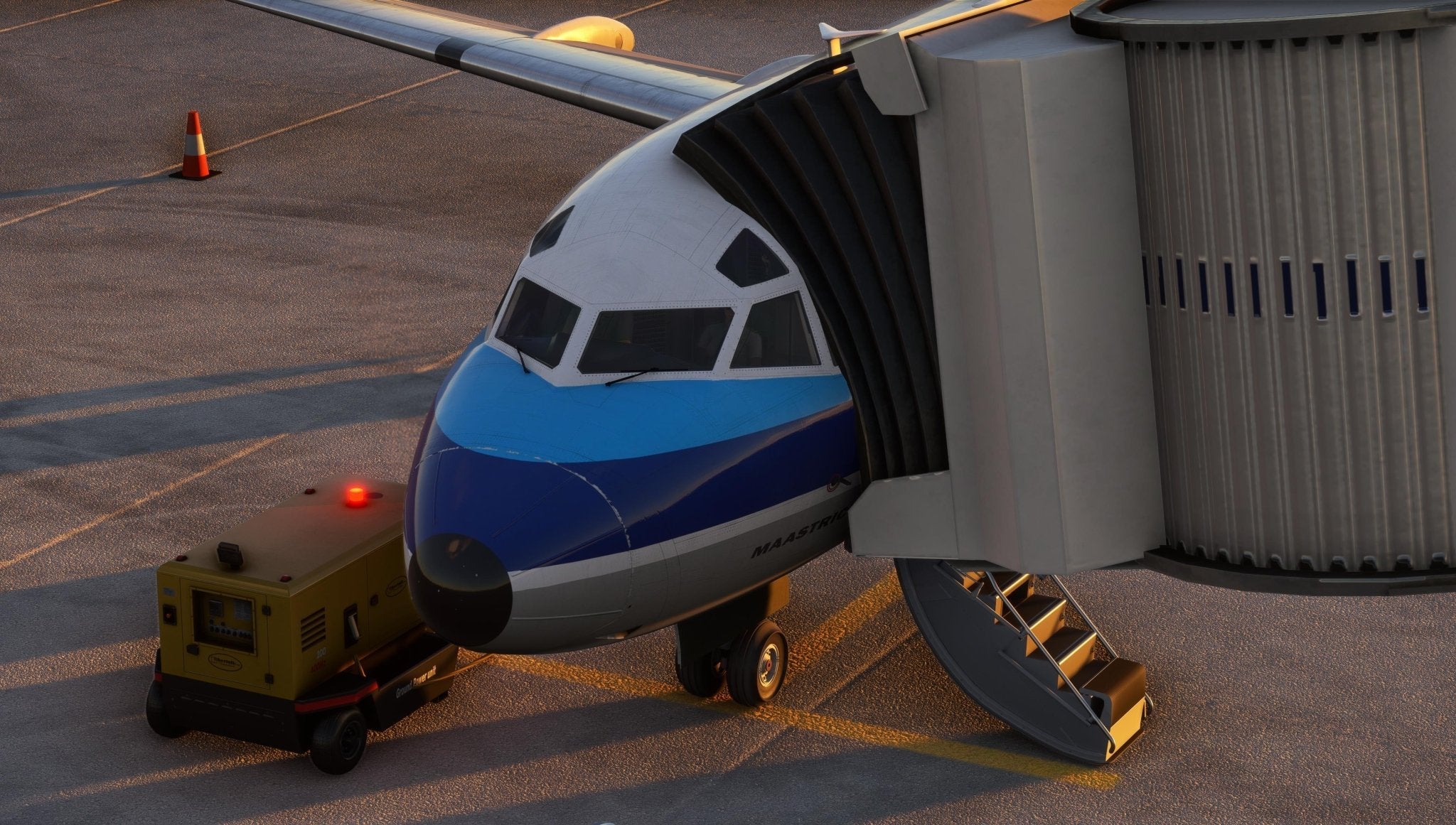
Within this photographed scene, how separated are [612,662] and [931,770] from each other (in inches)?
126

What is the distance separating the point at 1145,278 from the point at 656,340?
3.43m

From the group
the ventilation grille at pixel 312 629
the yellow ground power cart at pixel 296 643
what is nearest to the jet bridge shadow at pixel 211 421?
the yellow ground power cart at pixel 296 643

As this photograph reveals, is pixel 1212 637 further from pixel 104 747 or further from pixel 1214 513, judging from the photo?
pixel 104 747

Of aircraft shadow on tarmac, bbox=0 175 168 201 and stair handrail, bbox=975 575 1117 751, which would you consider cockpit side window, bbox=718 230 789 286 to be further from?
aircraft shadow on tarmac, bbox=0 175 168 201

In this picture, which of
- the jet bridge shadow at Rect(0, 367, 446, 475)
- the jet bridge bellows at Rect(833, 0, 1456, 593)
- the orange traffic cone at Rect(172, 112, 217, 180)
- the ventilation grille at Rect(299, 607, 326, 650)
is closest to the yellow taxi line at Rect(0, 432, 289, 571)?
the jet bridge shadow at Rect(0, 367, 446, 475)

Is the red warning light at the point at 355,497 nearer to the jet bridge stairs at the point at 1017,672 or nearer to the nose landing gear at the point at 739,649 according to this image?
the nose landing gear at the point at 739,649

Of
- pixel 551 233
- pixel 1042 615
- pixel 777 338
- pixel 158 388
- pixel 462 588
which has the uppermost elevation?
pixel 551 233

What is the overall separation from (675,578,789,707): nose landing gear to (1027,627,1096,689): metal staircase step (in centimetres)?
214

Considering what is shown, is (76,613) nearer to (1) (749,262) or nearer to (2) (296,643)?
(2) (296,643)

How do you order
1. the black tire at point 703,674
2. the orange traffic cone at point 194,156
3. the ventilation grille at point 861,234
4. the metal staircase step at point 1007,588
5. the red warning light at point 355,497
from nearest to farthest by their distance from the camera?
the ventilation grille at point 861,234 → the metal staircase step at point 1007,588 → the black tire at point 703,674 → the red warning light at point 355,497 → the orange traffic cone at point 194,156

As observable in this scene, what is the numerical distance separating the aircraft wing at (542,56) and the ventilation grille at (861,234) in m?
8.24

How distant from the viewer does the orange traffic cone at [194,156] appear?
92.9ft

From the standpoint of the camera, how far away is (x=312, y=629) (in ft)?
44.6

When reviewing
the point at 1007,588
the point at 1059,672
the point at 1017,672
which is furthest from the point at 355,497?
the point at 1059,672
